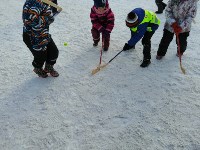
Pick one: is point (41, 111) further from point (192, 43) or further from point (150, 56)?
point (192, 43)

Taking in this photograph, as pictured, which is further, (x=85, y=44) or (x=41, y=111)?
(x=85, y=44)

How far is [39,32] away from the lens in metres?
3.46

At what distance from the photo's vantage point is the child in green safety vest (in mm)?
3871

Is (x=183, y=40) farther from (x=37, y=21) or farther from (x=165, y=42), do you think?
(x=37, y=21)

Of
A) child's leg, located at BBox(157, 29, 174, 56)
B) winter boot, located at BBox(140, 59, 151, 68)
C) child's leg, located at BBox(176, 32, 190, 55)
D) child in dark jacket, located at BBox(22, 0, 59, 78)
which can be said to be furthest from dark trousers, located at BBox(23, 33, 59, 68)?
child's leg, located at BBox(176, 32, 190, 55)

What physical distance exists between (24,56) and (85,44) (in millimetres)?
1116

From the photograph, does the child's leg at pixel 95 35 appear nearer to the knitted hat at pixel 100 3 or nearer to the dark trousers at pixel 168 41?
the knitted hat at pixel 100 3

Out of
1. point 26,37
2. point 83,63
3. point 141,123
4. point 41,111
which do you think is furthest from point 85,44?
point 141,123

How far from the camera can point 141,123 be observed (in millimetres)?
3357

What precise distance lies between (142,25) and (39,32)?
152 cm

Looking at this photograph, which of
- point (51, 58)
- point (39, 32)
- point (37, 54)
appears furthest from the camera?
point (51, 58)

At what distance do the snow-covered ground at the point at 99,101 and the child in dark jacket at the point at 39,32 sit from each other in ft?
1.19

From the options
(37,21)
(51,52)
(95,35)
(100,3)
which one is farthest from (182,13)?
(37,21)

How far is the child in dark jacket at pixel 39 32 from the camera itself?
3.29m
